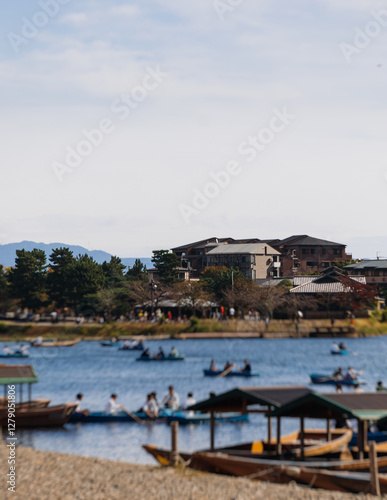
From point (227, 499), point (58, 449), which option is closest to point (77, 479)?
point (227, 499)

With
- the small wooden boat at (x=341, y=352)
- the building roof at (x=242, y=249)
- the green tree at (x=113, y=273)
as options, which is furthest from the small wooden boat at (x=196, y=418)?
the building roof at (x=242, y=249)

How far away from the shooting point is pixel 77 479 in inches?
673

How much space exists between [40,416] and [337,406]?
14000mm

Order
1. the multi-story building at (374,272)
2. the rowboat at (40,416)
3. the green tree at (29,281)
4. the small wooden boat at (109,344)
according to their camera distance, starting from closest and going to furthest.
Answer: the rowboat at (40,416), the small wooden boat at (109,344), the green tree at (29,281), the multi-story building at (374,272)

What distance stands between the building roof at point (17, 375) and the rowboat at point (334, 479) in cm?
1121

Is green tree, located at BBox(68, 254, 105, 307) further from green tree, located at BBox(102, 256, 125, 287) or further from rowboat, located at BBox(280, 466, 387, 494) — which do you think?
rowboat, located at BBox(280, 466, 387, 494)

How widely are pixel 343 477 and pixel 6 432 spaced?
14.5m

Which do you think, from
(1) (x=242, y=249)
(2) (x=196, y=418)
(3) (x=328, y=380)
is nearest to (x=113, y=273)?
(1) (x=242, y=249)

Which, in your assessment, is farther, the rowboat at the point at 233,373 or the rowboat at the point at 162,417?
the rowboat at the point at 233,373

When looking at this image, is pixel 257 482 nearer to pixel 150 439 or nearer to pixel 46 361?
pixel 150 439

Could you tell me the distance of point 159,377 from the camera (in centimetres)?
4303

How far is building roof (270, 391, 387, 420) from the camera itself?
16.1m

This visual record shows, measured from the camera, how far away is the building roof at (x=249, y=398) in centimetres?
1761

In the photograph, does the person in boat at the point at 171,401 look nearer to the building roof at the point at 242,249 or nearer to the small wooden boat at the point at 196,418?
the small wooden boat at the point at 196,418
